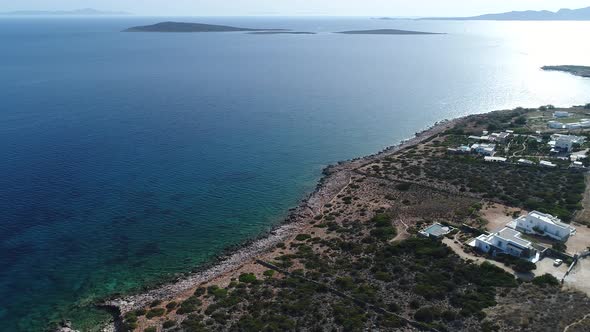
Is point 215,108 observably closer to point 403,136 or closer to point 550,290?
point 403,136

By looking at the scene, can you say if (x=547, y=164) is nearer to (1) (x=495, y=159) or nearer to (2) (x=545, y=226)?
(1) (x=495, y=159)

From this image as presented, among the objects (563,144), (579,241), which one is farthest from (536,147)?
(579,241)

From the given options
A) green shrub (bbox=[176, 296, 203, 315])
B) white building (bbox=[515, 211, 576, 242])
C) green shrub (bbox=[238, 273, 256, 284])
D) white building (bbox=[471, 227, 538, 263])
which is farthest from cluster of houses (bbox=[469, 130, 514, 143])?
green shrub (bbox=[176, 296, 203, 315])

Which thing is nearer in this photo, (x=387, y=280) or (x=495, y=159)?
(x=387, y=280)

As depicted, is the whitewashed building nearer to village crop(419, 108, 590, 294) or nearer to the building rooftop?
village crop(419, 108, 590, 294)

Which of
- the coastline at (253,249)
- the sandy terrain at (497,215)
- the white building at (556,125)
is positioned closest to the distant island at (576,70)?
the white building at (556,125)

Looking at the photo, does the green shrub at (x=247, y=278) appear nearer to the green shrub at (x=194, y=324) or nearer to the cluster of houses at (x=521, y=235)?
the green shrub at (x=194, y=324)
